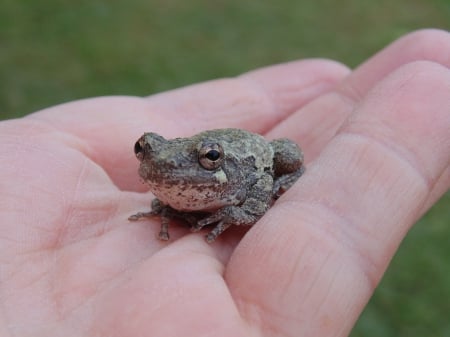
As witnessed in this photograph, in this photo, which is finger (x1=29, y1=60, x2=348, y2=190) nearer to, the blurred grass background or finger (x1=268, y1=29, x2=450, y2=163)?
finger (x1=268, y1=29, x2=450, y2=163)

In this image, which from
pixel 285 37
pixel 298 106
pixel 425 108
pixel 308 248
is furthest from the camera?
pixel 285 37

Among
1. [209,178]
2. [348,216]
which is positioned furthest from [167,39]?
[348,216]

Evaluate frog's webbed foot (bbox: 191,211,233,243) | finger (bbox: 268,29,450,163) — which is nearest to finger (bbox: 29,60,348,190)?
finger (bbox: 268,29,450,163)

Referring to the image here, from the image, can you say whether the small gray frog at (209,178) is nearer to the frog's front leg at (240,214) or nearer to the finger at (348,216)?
the frog's front leg at (240,214)

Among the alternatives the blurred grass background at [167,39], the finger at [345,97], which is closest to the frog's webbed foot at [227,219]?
the finger at [345,97]

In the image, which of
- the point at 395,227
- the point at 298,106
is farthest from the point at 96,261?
the point at 298,106

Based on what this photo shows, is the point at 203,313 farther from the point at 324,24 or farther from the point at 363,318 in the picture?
the point at 324,24

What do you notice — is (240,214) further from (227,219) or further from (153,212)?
(153,212)
